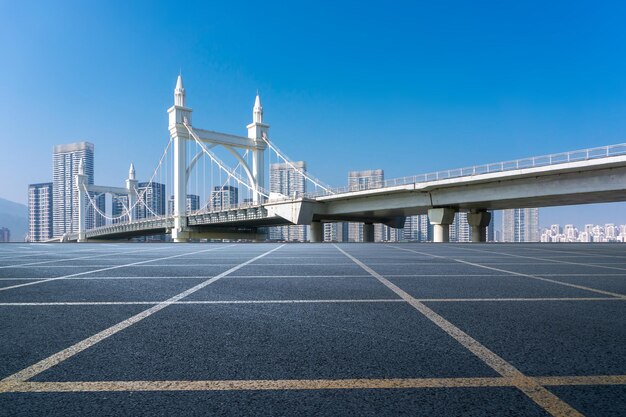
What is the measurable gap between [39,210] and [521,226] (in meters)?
220

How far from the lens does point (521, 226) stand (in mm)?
152000

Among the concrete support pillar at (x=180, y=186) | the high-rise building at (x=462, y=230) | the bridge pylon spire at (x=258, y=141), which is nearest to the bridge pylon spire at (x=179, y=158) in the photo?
the concrete support pillar at (x=180, y=186)

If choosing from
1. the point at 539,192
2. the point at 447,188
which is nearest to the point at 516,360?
the point at 539,192

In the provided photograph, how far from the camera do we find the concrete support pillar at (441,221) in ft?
122

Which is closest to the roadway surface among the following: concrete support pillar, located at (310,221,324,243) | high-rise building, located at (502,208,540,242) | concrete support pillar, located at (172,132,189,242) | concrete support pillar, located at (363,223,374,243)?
concrete support pillar, located at (310,221,324,243)

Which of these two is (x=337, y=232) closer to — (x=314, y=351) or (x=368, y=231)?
(x=368, y=231)

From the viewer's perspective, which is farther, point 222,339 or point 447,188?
Answer: point 447,188

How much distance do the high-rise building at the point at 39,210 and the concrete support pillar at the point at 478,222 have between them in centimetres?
18875

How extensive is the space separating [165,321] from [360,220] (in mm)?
53890

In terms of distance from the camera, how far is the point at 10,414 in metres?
1.81

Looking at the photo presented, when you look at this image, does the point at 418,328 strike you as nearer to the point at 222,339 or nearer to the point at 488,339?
the point at 488,339

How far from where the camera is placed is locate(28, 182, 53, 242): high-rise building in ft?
570

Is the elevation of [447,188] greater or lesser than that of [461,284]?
greater

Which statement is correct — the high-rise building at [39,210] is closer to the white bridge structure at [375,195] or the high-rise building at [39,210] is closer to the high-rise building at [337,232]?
the white bridge structure at [375,195]
